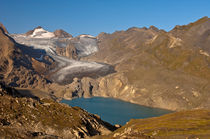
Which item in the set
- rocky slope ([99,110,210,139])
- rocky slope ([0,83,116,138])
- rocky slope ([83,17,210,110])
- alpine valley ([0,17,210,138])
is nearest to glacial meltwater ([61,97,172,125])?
rocky slope ([83,17,210,110])

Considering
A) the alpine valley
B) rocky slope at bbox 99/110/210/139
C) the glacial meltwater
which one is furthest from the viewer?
the glacial meltwater

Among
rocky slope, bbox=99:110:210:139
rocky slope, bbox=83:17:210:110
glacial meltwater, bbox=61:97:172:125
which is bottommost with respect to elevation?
glacial meltwater, bbox=61:97:172:125

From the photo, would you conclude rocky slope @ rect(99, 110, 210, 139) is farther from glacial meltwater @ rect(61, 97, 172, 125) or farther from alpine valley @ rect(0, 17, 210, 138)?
glacial meltwater @ rect(61, 97, 172, 125)

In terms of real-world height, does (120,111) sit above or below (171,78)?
below

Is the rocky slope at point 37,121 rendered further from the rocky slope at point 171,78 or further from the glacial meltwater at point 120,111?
the rocky slope at point 171,78

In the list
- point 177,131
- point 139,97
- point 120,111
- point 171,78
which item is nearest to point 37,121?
point 177,131

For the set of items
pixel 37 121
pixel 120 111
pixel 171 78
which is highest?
pixel 171 78

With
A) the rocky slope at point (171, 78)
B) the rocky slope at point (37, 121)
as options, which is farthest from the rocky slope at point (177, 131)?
the rocky slope at point (171, 78)

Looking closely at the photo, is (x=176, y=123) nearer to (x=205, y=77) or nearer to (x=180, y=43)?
(x=205, y=77)

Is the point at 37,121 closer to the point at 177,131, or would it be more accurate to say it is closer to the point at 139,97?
the point at 177,131
